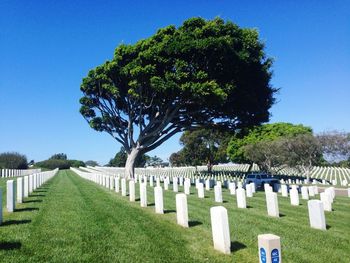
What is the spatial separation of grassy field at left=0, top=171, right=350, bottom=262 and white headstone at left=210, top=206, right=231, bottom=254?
159 mm

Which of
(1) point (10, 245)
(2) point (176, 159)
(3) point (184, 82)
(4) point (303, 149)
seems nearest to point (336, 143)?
(4) point (303, 149)

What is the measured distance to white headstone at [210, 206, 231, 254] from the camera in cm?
656

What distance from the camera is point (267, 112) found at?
28984 millimetres

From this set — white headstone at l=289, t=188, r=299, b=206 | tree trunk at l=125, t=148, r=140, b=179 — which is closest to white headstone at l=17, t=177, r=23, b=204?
white headstone at l=289, t=188, r=299, b=206

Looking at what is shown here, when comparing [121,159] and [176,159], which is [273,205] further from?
[121,159]

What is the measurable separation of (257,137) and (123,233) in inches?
2078

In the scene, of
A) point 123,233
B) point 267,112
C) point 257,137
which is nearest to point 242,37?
point 267,112

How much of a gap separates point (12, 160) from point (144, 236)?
63502mm

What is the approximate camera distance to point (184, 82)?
2427cm

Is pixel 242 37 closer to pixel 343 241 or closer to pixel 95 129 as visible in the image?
pixel 95 129

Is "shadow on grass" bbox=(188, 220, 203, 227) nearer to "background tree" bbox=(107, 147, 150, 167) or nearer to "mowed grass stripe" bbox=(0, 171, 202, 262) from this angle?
"mowed grass stripe" bbox=(0, 171, 202, 262)

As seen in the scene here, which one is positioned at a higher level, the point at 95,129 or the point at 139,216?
the point at 95,129

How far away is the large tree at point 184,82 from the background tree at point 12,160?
38.1m

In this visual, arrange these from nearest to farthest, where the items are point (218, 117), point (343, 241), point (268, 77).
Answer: point (343, 241)
point (268, 77)
point (218, 117)
